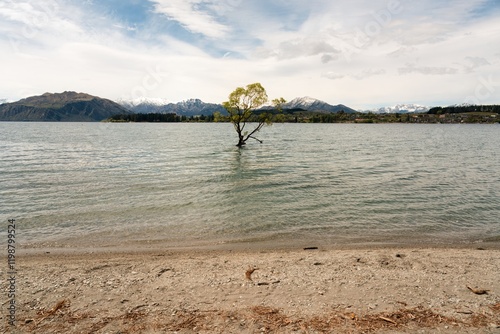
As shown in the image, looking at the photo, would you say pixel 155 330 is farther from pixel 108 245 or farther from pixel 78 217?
pixel 78 217

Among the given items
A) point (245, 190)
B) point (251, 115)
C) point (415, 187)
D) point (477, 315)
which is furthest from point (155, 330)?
point (251, 115)

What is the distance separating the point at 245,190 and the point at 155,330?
2385 centimetres

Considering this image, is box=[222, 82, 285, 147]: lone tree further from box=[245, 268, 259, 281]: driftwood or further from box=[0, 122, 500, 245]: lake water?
box=[245, 268, 259, 281]: driftwood

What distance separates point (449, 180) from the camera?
3844 centimetres

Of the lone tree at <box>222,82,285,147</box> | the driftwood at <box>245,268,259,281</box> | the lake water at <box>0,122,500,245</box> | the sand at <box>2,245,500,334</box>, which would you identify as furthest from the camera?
the lone tree at <box>222,82,285,147</box>

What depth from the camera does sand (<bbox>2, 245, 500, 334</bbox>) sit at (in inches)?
370

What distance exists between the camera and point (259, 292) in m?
11.7

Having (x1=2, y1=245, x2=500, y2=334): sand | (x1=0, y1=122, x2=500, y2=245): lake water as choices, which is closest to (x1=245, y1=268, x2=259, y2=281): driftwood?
(x1=2, y1=245, x2=500, y2=334): sand

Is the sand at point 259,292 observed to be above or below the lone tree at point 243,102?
below

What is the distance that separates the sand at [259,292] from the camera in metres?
9.41

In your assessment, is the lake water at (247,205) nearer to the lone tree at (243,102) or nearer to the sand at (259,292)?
the sand at (259,292)

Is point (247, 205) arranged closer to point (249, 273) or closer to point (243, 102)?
point (249, 273)

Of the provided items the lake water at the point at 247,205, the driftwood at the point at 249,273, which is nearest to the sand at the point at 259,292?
the driftwood at the point at 249,273

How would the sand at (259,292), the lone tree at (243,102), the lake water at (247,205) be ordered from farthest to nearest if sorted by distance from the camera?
1. the lone tree at (243,102)
2. the lake water at (247,205)
3. the sand at (259,292)
